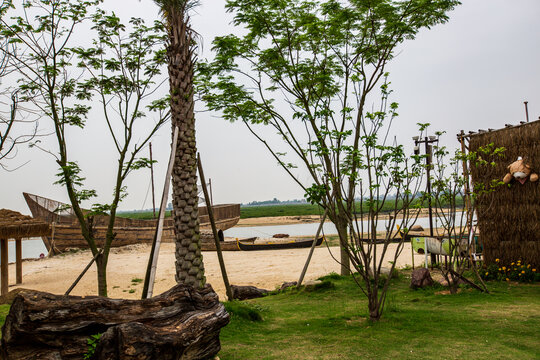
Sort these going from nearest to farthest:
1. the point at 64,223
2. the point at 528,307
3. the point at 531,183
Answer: the point at 528,307 → the point at 531,183 → the point at 64,223

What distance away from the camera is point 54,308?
11.6ft

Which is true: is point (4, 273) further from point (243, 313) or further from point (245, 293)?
point (243, 313)

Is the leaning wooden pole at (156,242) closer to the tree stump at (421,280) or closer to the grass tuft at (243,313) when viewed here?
the grass tuft at (243,313)

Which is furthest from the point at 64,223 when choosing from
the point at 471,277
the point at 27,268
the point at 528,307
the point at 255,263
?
the point at 528,307

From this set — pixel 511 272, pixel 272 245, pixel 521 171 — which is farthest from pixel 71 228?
pixel 521 171

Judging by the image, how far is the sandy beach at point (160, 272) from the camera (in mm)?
12227

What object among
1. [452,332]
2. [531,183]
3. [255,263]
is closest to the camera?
[452,332]

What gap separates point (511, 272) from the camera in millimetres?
9086

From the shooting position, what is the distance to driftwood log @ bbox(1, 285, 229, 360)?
11.0 feet

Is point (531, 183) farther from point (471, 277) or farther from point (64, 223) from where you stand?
point (64, 223)

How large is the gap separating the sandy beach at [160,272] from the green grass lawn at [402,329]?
3.51 meters

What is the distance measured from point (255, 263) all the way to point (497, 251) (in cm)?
950

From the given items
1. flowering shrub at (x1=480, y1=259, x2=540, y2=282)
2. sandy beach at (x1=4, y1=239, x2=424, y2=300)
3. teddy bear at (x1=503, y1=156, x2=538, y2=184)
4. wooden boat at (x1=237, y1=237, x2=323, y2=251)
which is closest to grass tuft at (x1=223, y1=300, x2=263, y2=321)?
sandy beach at (x1=4, y1=239, x2=424, y2=300)

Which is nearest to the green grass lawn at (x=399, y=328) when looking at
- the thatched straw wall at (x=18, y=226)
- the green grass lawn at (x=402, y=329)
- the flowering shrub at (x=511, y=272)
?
the green grass lawn at (x=402, y=329)
